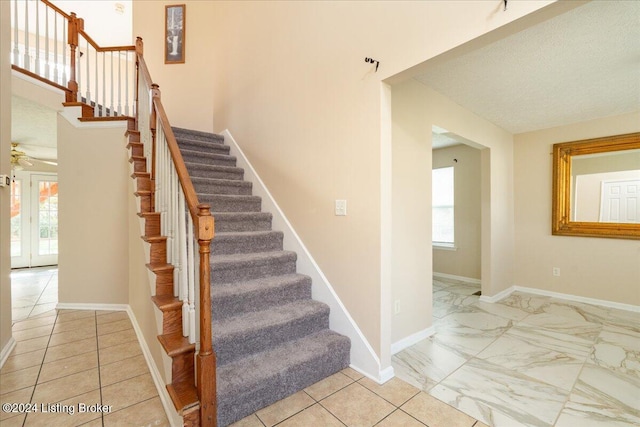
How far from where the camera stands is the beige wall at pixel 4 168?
2.23m

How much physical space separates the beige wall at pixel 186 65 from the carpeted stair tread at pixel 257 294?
11.0 ft

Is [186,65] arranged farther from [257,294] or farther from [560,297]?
[560,297]

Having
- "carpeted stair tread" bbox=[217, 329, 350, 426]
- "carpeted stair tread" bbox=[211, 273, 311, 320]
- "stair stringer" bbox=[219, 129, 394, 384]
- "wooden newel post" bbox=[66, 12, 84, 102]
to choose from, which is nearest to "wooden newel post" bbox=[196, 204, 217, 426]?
"carpeted stair tread" bbox=[217, 329, 350, 426]

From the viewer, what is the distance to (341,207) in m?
2.25

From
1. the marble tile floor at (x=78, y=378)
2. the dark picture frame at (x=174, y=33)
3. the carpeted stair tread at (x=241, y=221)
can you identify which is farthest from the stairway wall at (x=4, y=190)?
the dark picture frame at (x=174, y=33)

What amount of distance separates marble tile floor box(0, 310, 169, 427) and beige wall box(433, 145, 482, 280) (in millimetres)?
4664

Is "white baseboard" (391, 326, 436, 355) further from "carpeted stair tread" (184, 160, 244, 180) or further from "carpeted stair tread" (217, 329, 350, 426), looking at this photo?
"carpeted stair tread" (184, 160, 244, 180)

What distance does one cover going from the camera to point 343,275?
88.6 inches

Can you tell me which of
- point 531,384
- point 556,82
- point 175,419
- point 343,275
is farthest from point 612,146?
point 175,419

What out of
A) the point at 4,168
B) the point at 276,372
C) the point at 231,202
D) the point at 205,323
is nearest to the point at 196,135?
the point at 231,202

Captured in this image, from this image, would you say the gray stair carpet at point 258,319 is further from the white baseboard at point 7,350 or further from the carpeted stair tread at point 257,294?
the white baseboard at point 7,350

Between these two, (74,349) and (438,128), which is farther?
(438,128)

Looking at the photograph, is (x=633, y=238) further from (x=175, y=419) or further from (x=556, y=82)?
(x=175, y=419)

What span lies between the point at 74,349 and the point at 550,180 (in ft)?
19.3
